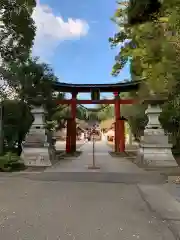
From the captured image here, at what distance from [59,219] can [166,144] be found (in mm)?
12751

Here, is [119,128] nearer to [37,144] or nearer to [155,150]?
[155,150]

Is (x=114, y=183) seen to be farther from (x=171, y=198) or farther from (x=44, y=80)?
(x=44, y=80)

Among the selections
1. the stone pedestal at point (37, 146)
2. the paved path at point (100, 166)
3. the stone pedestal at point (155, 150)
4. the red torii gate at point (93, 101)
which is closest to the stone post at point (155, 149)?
the stone pedestal at point (155, 150)

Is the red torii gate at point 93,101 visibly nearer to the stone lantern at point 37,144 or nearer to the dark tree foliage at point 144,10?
the stone lantern at point 37,144

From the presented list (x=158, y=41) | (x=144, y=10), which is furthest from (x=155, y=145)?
(x=158, y=41)

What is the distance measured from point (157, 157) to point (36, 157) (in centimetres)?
628

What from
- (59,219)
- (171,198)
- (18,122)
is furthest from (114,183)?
(18,122)

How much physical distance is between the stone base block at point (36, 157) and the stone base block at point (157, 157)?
4.97 meters

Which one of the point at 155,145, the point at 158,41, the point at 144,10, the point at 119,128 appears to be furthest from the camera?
the point at 119,128

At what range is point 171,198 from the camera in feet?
31.5

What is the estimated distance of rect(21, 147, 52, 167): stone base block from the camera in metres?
18.3

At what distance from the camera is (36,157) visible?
18.5 metres

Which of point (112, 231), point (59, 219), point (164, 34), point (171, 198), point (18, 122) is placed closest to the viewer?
point (112, 231)

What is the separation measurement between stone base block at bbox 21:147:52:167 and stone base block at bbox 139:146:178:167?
16.3ft
